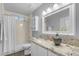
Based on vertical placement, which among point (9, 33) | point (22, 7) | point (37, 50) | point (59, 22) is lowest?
point (37, 50)

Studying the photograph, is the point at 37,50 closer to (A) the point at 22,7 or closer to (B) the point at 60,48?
(B) the point at 60,48

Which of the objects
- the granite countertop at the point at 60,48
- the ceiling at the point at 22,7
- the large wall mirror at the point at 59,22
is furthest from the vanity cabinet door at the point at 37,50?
the ceiling at the point at 22,7

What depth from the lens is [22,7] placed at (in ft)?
4.88

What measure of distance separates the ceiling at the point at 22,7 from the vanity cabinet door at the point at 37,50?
51cm

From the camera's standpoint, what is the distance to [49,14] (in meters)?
1.53

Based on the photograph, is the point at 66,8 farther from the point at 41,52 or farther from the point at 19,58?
the point at 19,58

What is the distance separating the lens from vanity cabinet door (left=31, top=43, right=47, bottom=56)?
1.48 metres

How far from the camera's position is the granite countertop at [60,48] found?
55.7 inches

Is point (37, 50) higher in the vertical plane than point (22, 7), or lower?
lower

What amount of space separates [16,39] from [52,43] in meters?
0.54

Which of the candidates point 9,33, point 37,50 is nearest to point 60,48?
point 37,50

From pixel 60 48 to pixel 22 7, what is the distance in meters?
0.83

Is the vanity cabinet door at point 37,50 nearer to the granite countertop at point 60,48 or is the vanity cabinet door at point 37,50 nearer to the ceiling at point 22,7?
the granite countertop at point 60,48

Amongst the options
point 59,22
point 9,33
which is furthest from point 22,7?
point 59,22
